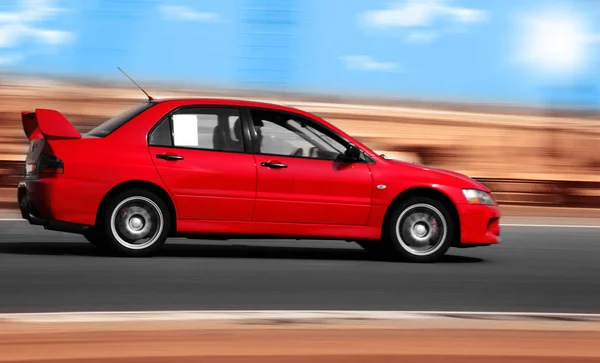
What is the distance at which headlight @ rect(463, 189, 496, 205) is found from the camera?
11.5m

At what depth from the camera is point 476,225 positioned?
11.4 meters

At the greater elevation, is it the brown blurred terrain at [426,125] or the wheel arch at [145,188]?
the brown blurred terrain at [426,125]

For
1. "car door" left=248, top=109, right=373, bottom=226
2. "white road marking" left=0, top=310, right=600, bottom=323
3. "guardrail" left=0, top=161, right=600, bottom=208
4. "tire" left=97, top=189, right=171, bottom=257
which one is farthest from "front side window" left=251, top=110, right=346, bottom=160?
"guardrail" left=0, top=161, right=600, bottom=208

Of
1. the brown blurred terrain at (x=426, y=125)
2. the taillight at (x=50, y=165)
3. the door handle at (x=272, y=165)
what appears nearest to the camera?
the taillight at (x=50, y=165)

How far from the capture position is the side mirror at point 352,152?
36.4 feet

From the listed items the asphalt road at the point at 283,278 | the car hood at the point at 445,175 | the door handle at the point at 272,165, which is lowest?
the asphalt road at the point at 283,278

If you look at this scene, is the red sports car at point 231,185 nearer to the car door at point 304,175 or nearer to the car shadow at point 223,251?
the car door at point 304,175

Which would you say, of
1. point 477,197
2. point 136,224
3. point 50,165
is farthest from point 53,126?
point 477,197

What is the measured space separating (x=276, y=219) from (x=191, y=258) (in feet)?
2.80

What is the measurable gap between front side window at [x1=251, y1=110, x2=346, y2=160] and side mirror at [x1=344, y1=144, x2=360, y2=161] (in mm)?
130

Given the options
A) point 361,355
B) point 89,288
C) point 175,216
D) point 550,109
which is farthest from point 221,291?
point 550,109

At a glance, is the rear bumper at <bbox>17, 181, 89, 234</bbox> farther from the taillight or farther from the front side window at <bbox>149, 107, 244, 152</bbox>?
the front side window at <bbox>149, 107, 244, 152</bbox>

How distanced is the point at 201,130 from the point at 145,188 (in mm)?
737

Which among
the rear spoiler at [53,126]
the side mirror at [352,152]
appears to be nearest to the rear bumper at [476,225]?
the side mirror at [352,152]
